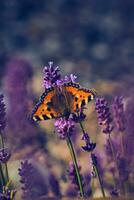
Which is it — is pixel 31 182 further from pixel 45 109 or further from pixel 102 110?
pixel 102 110

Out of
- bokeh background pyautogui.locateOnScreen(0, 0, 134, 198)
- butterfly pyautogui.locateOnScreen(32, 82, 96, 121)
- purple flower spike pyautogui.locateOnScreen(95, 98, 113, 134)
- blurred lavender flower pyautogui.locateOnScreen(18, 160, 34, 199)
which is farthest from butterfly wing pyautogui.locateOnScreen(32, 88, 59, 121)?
bokeh background pyautogui.locateOnScreen(0, 0, 134, 198)

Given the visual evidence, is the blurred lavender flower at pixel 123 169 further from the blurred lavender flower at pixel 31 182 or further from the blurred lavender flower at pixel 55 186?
the blurred lavender flower at pixel 31 182

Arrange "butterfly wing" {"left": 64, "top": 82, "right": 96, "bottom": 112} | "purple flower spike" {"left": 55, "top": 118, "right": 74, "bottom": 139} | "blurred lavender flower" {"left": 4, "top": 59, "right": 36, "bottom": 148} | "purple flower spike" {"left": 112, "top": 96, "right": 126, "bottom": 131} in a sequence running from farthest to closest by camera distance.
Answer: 1. "blurred lavender flower" {"left": 4, "top": 59, "right": 36, "bottom": 148}
2. "purple flower spike" {"left": 112, "top": 96, "right": 126, "bottom": 131}
3. "butterfly wing" {"left": 64, "top": 82, "right": 96, "bottom": 112}
4. "purple flower spike" {"left": 55, "top": 118, "right": 74, "bottom": 139}

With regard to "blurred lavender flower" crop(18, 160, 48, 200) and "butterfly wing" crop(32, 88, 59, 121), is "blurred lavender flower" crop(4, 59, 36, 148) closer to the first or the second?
"blurred lavender flower" crop(18, 160, 48, 200)

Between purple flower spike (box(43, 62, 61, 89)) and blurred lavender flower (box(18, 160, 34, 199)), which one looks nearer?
purple flower spike (box(43, 62, 61, 89))

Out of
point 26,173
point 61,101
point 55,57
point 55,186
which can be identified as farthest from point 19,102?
point 61,101

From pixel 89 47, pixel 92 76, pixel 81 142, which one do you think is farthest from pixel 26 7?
pixel 81 142

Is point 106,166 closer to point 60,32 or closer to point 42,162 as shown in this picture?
point 42,162
